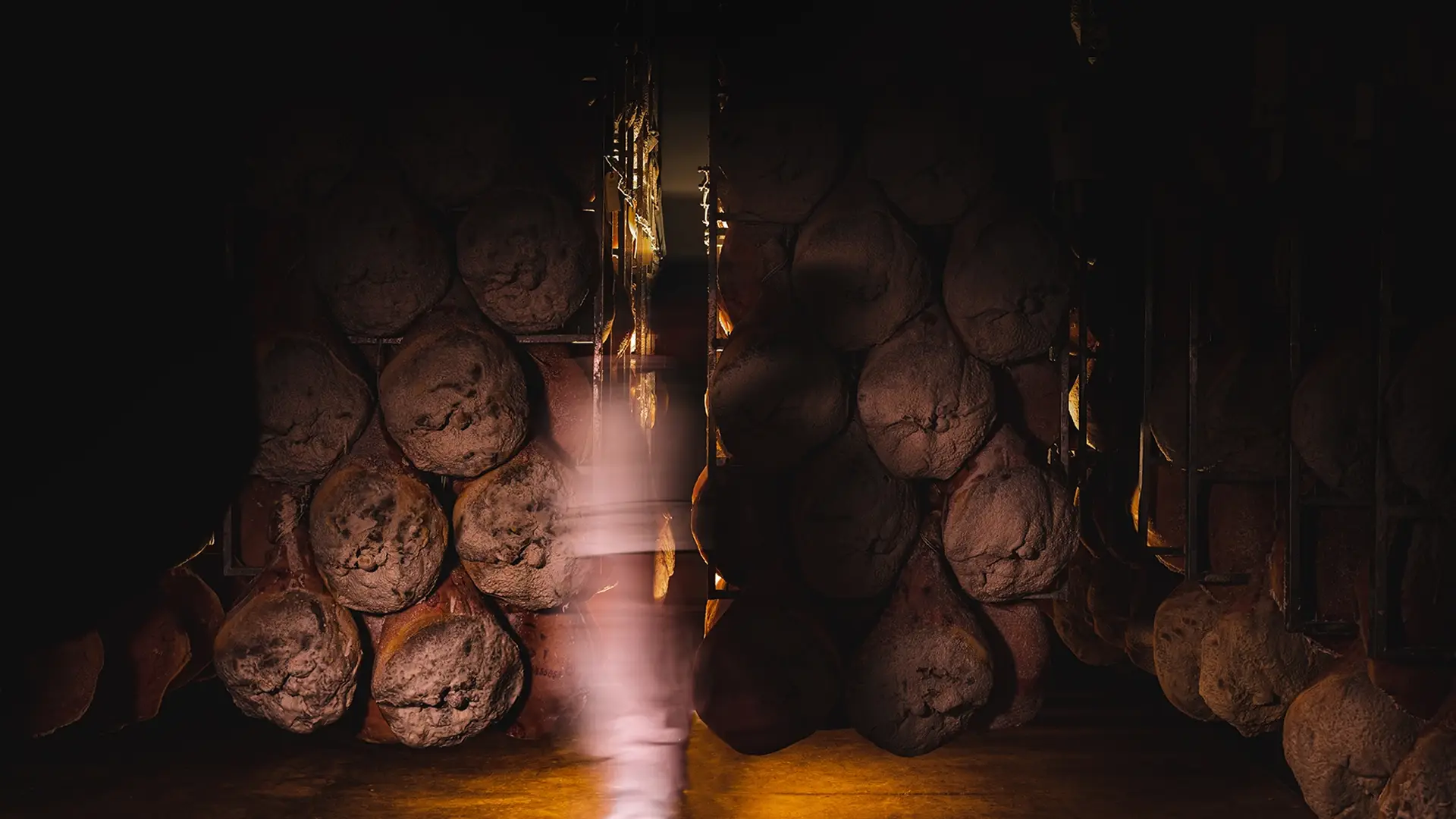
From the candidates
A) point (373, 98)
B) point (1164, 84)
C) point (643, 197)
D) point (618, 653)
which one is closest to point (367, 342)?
point (373, 98)

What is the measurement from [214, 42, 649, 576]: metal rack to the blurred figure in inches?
11.0

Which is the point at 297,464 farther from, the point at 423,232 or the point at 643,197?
the point at 643,197

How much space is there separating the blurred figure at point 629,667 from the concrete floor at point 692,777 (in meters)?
0.09

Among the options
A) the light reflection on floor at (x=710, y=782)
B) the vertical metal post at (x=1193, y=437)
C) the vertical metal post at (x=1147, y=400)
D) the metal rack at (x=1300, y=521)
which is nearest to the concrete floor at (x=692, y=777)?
the light reflection on floor at (x=710, y=782)

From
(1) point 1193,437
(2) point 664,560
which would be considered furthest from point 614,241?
(1) point 1193,437

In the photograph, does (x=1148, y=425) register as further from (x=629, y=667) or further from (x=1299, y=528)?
(x=629, y=667)

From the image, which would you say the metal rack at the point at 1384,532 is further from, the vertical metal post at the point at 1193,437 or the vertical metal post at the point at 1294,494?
the vertical metal post at the point at 1193,437

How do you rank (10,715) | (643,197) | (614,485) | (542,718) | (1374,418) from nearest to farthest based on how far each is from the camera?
(1374,418) < (10,715) < (542,718) < (614,485) < (643,197)

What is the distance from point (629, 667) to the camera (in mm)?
3881

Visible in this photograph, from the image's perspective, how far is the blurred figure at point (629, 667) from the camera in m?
3.58

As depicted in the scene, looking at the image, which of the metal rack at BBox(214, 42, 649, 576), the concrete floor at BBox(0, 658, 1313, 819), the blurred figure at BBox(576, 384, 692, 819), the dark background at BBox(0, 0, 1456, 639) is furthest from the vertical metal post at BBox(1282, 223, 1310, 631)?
the metal rack at BBox(214, 42, 649, 576)

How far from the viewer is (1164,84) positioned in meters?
3.83

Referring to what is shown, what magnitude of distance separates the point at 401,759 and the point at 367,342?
1295mm

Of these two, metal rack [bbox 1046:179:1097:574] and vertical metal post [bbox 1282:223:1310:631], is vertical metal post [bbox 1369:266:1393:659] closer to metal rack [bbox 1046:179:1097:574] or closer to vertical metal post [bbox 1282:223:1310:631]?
vertical metal post [bbox 1282:223:1310:631]
